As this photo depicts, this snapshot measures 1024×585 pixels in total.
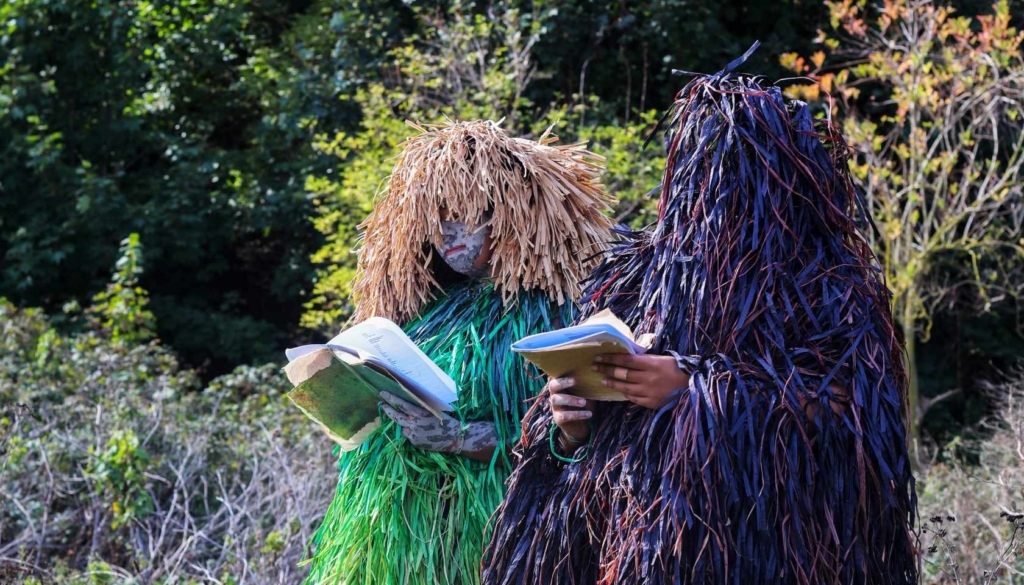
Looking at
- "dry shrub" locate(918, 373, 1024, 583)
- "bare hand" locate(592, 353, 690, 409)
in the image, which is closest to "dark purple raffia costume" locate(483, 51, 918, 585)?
"bare hand" locate(592, 353, 690, 409)

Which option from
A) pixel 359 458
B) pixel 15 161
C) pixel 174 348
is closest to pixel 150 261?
pixel 174 348

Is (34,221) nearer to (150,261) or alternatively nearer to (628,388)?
(150,261)

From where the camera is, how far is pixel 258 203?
8.86 m

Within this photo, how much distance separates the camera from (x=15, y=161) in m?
8.81

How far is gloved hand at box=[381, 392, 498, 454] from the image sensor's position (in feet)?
8.28

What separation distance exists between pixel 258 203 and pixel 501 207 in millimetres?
6561

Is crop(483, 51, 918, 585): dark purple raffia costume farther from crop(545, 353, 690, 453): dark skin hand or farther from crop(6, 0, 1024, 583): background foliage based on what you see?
crop(6, 0, 1024, 583): background foliage

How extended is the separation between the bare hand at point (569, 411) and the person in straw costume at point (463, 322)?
0.47 m

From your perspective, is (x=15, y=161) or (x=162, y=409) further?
(x=15, y=161)

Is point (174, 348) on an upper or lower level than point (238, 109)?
lower

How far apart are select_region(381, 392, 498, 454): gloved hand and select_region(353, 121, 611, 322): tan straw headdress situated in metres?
0.34

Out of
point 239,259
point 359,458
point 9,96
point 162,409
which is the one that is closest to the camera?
point 359,458

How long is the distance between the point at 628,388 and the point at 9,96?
802 centimetres

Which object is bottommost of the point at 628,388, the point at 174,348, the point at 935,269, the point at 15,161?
the point at 174,348
